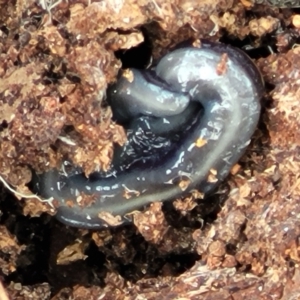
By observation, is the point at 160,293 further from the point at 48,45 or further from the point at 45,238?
the point at 48,45

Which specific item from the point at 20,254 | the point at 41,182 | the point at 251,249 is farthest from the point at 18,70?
the point at 251,249

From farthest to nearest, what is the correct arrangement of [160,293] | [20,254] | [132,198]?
[20,254] < [132,198] < [160,293]

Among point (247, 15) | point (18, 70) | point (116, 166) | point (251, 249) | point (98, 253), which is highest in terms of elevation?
point (18, 70)
